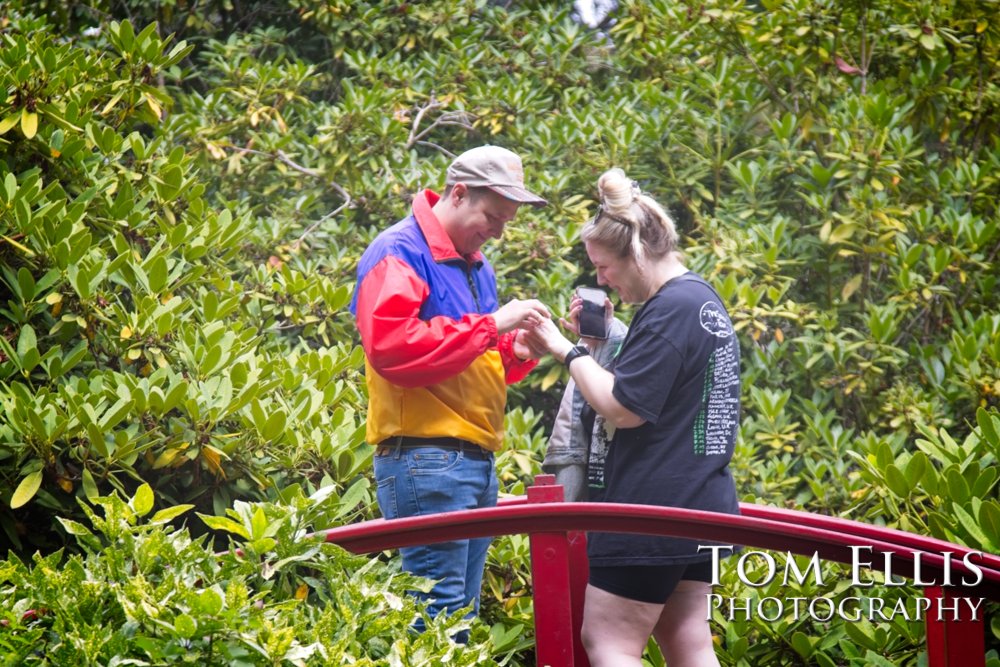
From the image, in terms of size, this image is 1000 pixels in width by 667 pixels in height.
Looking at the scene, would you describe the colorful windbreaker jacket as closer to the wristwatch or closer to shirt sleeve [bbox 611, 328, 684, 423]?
the wristwatch

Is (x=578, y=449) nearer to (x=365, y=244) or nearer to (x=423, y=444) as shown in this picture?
(x=423, y=444)

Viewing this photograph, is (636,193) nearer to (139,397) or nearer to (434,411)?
(434,411)

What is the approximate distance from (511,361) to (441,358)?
65 centimetres

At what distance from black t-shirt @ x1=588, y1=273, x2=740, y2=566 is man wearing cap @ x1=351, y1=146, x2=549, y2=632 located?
Answer: 459mm

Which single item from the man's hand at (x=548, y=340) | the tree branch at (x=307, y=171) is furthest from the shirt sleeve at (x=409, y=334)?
the tree branch at (x=307, y=171)

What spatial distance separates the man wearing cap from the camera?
10.4 ft

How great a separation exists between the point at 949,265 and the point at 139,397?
170 inches

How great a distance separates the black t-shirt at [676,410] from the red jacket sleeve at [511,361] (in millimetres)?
673

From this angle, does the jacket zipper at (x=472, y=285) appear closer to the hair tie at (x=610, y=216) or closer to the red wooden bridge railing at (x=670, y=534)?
the hair tie at (x=610, y=216)

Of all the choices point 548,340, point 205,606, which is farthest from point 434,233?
point 205,606

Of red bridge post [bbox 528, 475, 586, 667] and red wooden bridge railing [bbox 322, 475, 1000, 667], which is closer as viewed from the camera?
red wooden bridge railing [bbox 322, 475, 1000, 667]

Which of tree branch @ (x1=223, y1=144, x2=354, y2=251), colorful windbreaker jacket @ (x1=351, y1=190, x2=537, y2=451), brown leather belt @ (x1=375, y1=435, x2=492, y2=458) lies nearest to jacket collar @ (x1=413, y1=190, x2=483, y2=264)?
colorful windbreaker jacket @ (x1=351, y1=190, x2=537, y2=451)

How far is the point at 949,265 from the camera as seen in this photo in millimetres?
5773

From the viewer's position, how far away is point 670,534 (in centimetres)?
287
